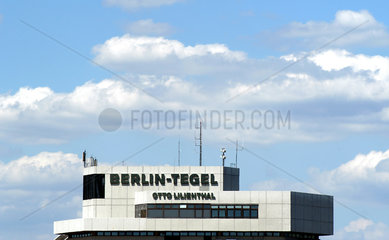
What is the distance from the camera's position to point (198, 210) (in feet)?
458

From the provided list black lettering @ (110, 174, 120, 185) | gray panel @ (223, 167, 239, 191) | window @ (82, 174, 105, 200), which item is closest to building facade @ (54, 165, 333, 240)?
gray panel @ (223, 167, 239, 191)

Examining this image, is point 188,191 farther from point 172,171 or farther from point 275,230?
point 275,230

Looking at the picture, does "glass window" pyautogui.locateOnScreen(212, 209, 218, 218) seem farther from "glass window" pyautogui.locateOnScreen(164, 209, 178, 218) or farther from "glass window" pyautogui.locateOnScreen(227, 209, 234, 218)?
"glass window" pyautogui.locateOnScreen(164, 209, 178, 218)

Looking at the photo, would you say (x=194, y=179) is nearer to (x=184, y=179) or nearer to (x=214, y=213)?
(x=184, y=179)

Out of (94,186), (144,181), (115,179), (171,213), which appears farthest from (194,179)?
(94,186)

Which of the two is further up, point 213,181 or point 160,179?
point 160,179

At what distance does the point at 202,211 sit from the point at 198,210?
62cm

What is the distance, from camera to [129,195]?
481 ft

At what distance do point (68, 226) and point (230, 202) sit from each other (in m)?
26.6

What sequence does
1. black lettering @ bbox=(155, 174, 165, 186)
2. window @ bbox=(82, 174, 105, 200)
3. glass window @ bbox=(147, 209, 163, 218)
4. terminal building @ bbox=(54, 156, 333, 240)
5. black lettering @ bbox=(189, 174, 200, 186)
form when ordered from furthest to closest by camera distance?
window @ bbox=(82, 174, 105, 200), black lettering @ bbox=(155, 174, 165, 186), black lettering @ bbox=(189, 174, 200, 186), glass window @ bbox=(147, 209, 163, 218), terminal building @ bbox=(54, 156, 333, 240)

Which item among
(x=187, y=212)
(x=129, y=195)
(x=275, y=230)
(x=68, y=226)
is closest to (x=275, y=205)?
(x=275, y=230)

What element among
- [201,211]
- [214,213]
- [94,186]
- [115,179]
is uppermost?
[115,179]

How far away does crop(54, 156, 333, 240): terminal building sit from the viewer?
139 meters

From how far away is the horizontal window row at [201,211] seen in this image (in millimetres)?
139125
